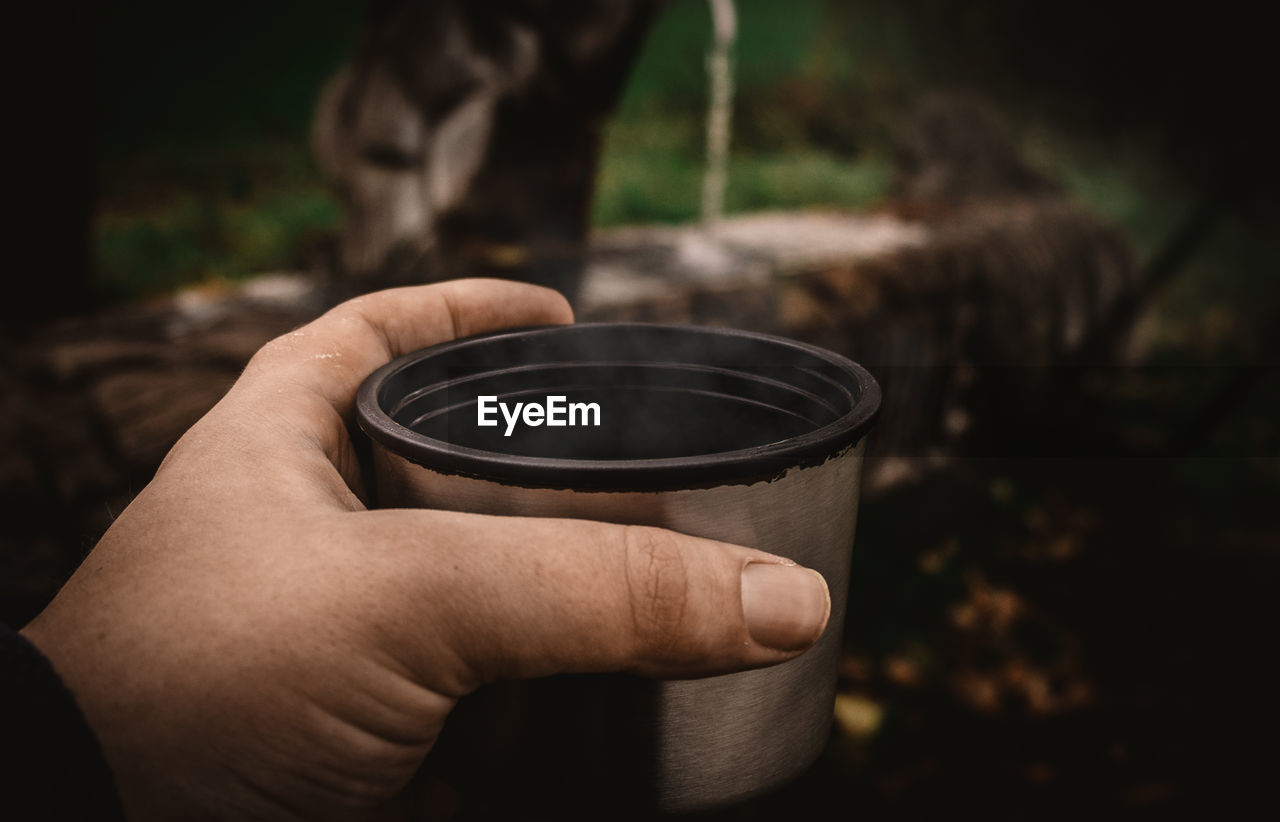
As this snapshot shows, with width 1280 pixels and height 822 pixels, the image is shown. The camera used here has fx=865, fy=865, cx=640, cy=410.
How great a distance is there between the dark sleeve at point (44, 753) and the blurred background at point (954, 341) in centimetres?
56

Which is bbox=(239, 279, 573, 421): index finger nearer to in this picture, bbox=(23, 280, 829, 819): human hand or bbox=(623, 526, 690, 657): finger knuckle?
bbox=(23, 280, 829, 819): human hand

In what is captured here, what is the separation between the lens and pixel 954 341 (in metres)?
4.59

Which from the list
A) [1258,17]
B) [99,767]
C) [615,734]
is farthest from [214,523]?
[1258,17]

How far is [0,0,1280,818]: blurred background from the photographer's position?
2.79 meters

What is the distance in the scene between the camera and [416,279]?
3840 millimetres

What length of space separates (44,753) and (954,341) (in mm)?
4404

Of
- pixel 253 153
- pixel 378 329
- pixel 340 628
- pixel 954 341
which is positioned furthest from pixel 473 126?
pixel 253 153

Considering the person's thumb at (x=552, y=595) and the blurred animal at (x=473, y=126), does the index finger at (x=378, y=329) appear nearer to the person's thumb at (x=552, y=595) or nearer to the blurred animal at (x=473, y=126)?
the person's thumb at (x=552, y=595)

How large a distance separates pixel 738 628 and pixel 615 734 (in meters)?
0.19

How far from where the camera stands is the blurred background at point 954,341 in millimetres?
2793

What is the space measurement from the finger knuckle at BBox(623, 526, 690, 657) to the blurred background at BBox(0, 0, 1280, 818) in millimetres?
713

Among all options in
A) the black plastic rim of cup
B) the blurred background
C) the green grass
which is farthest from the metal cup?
the green grass

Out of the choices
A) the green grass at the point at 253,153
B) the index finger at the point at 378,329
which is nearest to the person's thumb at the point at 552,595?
the index finger at the point at 378,329

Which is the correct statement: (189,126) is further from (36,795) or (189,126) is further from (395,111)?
(36,795)
